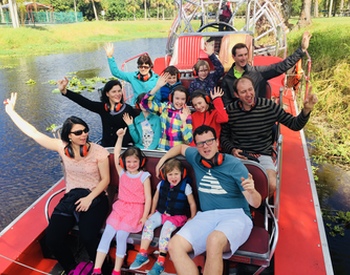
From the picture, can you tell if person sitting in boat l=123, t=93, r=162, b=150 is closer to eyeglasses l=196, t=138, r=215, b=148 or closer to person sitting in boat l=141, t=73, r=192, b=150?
person sitting in boat l=141, t=73, r=192, b=150

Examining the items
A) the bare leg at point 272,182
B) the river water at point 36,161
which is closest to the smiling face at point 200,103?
the bare leg at point 272,182

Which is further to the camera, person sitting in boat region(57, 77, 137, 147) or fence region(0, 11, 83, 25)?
fence region(0, 11, 83, 25)

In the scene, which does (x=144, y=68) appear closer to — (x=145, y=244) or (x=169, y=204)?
(x=169, y=204)

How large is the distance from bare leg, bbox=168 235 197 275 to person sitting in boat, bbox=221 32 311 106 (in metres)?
2.19

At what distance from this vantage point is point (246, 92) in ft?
10.2

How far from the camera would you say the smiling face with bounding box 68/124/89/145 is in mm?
2818

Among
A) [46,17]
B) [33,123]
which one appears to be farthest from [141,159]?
[46,17]

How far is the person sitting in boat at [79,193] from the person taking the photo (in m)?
2.79

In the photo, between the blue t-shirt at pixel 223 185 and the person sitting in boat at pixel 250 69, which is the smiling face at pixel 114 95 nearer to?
the blue t-shirt at pixel 223 185

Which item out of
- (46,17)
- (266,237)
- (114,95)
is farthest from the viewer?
(46,17)

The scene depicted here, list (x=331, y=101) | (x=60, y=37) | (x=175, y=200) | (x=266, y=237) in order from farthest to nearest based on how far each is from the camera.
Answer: (x=60, y=37), (x=331, y=101), (x=175, y=200), (x=266, y=237)

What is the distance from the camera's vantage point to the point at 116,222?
2.76m

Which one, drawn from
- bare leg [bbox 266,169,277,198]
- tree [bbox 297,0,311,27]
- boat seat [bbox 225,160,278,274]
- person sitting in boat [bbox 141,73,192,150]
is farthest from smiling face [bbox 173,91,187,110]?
tree [bbox 297,0,311,27]

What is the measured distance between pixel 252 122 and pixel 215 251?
1.41 meters
